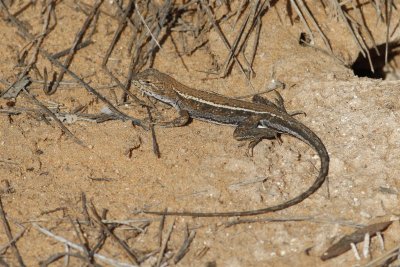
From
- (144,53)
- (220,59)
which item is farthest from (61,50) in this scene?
(220,59)

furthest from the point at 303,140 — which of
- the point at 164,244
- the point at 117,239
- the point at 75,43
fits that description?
the point at 75,43

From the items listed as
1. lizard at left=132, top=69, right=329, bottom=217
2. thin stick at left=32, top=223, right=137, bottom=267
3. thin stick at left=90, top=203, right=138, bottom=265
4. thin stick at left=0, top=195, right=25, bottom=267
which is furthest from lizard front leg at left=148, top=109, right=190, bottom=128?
thin stick at left=0, top=195, right=25, bottom=267

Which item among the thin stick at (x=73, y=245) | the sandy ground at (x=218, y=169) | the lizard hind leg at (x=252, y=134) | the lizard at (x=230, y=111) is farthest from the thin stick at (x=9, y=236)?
the lizard hind leg at (x=252, y=134)

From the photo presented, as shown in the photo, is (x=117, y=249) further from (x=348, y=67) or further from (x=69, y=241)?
(x=348, y=67)

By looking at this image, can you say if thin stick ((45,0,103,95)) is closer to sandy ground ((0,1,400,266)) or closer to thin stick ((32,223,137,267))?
sandy ground ((0,1,400,266))

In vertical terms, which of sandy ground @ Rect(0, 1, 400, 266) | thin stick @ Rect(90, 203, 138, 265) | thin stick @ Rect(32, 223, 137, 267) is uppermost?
sandy ground @ Rect(0, 1, 400, 266)
